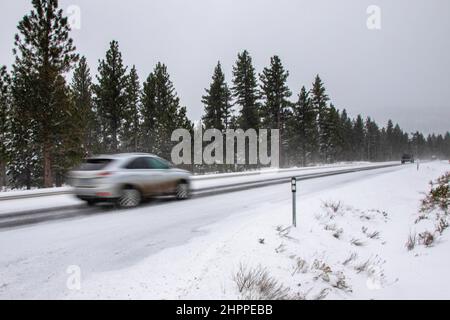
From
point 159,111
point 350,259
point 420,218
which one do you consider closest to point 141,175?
point 350,259

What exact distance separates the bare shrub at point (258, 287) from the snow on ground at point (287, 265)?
13 mm

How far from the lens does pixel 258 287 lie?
3791 millimetres

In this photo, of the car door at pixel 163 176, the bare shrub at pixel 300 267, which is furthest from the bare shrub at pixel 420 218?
the car door at pixel 163 176

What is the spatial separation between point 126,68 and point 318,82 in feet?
113

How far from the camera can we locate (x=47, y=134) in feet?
68.4

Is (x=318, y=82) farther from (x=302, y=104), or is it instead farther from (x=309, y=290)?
(x=309, y=290)

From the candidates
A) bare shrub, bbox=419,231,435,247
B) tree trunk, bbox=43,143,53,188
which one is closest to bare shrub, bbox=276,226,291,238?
bare shrub, bbox=419,231,435,247

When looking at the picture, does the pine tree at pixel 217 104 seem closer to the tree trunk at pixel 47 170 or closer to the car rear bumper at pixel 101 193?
the tree trunk at pixel 47 170

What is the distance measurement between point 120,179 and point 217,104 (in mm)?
31742

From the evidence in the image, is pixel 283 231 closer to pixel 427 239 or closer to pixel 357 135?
pixel 427 239

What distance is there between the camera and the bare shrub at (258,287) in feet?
12.0

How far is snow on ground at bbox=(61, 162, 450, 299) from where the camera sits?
370cm

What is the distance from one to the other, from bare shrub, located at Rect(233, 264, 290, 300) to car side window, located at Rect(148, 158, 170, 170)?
22.6ft
